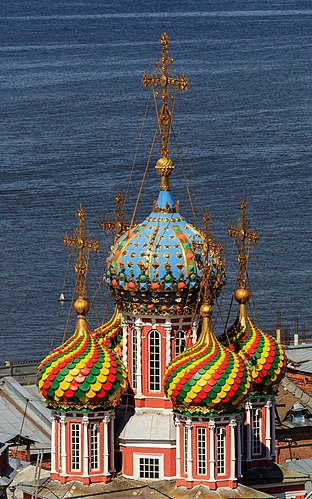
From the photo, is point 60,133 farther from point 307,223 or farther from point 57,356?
point 57,356

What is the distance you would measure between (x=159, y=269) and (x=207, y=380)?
200cm

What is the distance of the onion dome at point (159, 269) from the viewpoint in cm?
3556

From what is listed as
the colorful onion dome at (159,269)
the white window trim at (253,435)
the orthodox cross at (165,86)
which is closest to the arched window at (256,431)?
the white window trim at (253,435)

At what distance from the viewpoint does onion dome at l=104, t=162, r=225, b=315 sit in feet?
117

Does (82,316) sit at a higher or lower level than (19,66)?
lower

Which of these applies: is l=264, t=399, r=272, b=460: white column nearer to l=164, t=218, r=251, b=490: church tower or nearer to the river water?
l=164, t=218, r=251, b=490: church tower

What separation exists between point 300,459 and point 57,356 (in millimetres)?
14024

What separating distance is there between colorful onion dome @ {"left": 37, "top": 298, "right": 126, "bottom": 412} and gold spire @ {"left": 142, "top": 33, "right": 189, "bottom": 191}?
3.03 meters

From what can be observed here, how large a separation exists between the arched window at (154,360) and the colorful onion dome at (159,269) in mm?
399

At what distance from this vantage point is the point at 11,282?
80.5 m

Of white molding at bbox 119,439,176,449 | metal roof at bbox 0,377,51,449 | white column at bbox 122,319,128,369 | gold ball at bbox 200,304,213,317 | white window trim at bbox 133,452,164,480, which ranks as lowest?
metal roof at bbox 0,377,51,449

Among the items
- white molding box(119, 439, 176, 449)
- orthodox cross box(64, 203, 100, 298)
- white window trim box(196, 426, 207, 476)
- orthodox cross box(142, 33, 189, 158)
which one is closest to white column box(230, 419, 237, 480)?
white window trim box(196, 426, 207, 476)

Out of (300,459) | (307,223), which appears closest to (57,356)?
(300,459)

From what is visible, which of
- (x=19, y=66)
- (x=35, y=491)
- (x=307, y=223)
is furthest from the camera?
(x=19, y=66)
